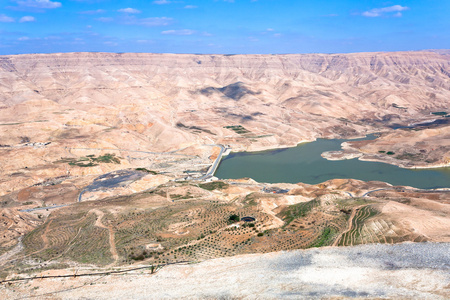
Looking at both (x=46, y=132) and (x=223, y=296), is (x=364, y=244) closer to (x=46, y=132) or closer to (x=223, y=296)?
(x=223, y=296)

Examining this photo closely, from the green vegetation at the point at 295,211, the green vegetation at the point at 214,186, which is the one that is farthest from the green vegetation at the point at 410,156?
the green vegetation at the point at 295,211

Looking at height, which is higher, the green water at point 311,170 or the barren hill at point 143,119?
the barren hill at point 143,119

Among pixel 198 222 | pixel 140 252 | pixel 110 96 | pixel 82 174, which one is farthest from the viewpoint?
pixel 110 96

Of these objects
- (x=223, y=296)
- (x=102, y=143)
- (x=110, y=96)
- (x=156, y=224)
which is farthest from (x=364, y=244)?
(x=110, y=96)

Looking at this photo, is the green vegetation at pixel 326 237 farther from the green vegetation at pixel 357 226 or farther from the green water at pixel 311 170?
the green water at pixel 311 170

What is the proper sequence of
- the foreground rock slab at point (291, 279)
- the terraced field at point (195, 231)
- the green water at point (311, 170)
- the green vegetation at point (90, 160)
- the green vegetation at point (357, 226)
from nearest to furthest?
the foreground rock slab at point (291, 279), the green vegetation at point (357, 226), the terraced field at point (195, 231), the green water at point (311, 170), the green vegetation at point (90, 160)

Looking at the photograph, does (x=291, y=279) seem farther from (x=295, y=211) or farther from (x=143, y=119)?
(x=143, y=119)
